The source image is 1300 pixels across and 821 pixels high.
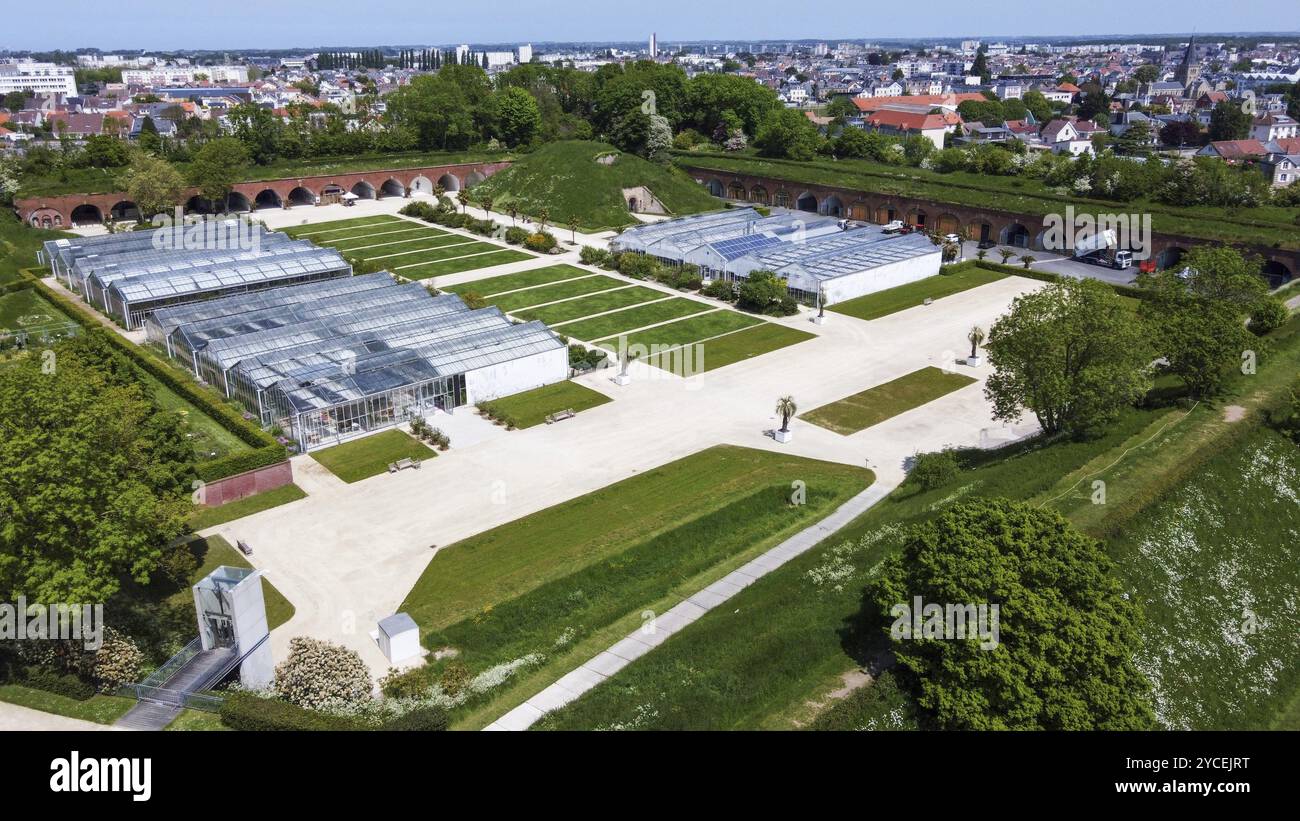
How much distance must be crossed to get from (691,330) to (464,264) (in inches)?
909

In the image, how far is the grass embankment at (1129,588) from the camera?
74.0 feet

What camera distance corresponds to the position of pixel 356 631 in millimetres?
27844

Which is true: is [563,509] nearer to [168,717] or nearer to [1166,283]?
[168,717]

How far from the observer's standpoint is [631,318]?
56969mm

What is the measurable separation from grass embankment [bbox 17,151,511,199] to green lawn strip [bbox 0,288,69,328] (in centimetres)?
2236

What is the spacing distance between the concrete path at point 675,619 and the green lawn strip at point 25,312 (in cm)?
4662

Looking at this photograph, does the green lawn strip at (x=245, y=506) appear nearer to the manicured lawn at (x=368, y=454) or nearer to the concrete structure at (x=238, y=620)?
the manicured lawn at (x=368, y=454)

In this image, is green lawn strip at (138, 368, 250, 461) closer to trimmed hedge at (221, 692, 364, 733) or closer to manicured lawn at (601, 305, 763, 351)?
trimmed hedge at (221, 692, 364, 733)

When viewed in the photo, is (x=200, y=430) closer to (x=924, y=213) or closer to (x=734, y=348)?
(x=734, y=348)

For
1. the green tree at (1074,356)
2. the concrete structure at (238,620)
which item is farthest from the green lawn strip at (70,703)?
the green tree at (1074,356)

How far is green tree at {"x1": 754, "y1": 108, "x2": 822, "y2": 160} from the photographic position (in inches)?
4026

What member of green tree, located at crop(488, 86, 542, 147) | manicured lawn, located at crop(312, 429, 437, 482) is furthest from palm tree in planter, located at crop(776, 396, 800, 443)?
green tree, located at crop(488, 86, 542, 147)

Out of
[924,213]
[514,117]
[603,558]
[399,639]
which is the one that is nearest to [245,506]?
[399,639]
